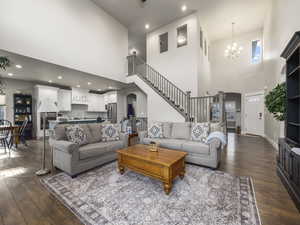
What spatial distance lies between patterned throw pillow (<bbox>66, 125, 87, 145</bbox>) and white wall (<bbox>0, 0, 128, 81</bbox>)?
2.50m

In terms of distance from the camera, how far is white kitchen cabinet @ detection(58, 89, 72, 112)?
23.6 feet

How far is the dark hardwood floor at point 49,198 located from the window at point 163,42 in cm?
562

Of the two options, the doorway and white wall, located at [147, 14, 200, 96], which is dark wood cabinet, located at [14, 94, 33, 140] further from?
the doorway

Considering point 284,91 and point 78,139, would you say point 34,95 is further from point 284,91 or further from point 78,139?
point 284,91

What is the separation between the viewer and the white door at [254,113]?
6777 mm

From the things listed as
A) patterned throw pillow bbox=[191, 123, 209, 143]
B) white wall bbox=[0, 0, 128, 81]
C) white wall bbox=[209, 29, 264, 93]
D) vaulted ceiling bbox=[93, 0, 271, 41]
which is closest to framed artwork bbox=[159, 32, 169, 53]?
vaulted ceiling bbox=[93, 0, 271, 41]

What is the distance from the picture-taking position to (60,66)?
4.29m

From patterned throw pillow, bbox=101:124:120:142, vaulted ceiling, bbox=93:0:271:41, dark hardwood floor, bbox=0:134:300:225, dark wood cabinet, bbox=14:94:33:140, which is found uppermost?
vaulted ceiling, bbox=93:0:271:41

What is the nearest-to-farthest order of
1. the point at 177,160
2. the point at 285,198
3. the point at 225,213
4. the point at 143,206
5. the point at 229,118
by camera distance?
the point at 225,213
the point at 143,206
the point at 285,198
the point at 177,160
the point at 229,118

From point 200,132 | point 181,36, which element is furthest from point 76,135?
point 181,36

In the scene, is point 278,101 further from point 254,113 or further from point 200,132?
point 254,113

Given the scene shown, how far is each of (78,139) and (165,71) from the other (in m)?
4.95

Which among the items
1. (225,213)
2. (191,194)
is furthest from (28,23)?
(225,213)

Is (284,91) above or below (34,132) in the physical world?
above
